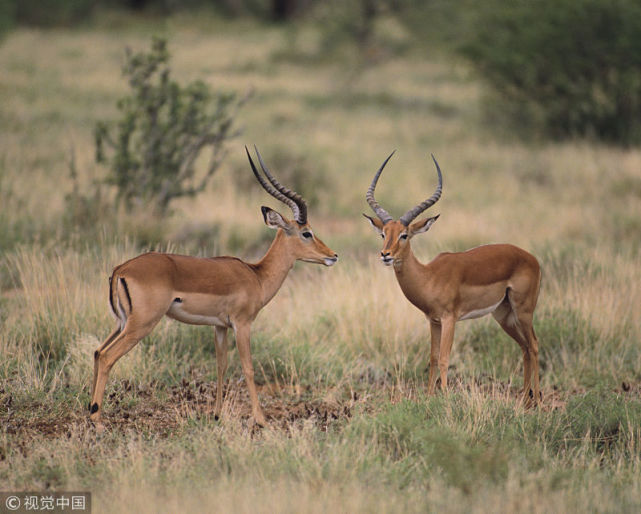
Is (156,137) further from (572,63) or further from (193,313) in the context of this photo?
(572,63)

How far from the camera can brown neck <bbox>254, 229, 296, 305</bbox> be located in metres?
6.05

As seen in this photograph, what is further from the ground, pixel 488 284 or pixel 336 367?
pixel 488 284

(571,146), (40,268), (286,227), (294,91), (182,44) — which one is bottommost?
(40,268)

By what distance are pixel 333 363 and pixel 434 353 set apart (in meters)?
1.12

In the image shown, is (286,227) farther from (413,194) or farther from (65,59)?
(65,59)

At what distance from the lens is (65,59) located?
95.1 ft

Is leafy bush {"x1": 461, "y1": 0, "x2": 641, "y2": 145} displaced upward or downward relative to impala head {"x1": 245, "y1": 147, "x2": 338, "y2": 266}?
upward

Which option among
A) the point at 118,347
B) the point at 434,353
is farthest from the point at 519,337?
the point at 118,347

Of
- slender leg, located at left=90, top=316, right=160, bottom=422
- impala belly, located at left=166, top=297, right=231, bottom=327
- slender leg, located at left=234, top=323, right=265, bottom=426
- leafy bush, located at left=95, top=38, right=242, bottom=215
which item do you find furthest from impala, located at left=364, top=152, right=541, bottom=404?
leafy bush, located at left=95, top=38, right=242, bottom=215

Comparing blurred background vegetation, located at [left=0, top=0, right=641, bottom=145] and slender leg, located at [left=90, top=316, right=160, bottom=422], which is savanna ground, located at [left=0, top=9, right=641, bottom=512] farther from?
blurred background vegetation, located at [left=0, top=0, right=641, bottom=145]

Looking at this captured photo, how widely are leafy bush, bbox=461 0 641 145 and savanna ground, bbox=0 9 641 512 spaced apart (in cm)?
338

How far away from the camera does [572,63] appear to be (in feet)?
63.7

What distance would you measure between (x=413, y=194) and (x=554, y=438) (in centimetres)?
945

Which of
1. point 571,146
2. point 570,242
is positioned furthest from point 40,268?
point 571,146
